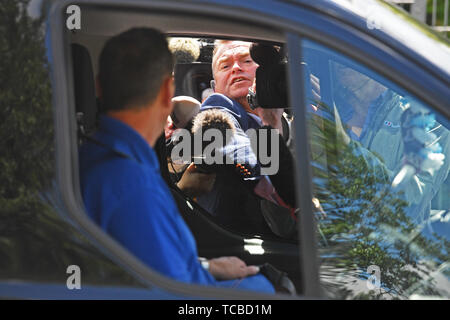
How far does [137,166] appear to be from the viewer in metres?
1.39

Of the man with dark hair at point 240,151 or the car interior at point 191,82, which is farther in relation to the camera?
the man with dark hair at point 240,151

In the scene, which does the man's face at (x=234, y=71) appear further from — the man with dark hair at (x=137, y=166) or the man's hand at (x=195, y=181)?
the man with dark hair at (x=137, y=166)

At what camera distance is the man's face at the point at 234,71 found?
104 inches

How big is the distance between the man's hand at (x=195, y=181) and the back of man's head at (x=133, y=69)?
3.51 feet

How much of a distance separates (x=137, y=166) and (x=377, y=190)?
0.65 meters

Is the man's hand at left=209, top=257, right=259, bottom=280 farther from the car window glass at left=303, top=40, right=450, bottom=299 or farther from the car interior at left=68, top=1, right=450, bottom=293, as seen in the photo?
the car window glass at left=303, top=40, right=450, bottom=299

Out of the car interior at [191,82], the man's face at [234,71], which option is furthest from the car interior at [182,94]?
the man's face at [234,71]

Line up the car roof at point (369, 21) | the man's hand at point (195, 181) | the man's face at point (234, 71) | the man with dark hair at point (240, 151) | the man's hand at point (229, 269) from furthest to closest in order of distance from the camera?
the man's face at point (234, 71)
the man's hand at point (195, 181)
the man with dark hair at point (240, 151)
the man's hand at point (229, 269)
the car roof at point (369, 21)

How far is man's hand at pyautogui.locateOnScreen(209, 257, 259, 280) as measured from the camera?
1538mm

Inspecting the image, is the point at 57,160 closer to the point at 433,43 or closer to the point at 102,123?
the point at 102,123

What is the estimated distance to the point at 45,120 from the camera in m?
1.29

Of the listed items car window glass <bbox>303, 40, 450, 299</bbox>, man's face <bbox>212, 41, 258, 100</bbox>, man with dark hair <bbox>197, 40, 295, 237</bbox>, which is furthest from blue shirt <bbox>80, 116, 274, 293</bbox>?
man's face <bbox>212, 41, 258, 100</bbox>

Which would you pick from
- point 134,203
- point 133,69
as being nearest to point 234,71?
point 133,69

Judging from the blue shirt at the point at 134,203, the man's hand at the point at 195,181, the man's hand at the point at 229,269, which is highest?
the man's hand at the point at 195,181
